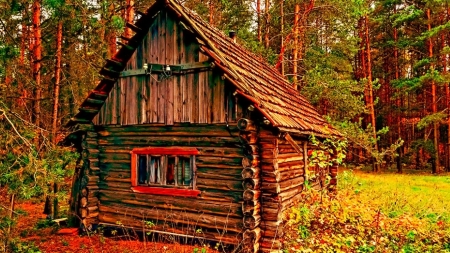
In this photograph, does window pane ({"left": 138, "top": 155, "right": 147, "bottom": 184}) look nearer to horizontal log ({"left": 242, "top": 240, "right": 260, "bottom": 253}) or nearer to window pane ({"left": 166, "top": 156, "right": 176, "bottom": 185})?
window pane ({"left": 166, "top": 156, "right": 176, "bottom": 185})

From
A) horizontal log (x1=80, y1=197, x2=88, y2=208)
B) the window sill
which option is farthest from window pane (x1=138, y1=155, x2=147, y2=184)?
horizontal log (x1=80, y1=197, x2=88, y2=208)

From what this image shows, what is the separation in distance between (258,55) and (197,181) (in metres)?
11.6

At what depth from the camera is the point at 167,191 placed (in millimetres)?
8781

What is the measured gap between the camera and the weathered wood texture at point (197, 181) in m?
8.11

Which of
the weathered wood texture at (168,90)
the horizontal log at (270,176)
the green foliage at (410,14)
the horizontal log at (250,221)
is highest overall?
the green foliage at (410,14)

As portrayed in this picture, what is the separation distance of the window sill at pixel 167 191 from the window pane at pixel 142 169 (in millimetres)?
205

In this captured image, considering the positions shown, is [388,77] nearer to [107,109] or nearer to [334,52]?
[334,52]

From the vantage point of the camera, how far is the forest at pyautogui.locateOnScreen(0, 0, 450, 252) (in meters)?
6.91

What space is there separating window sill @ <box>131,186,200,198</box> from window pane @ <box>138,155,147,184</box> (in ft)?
0.67

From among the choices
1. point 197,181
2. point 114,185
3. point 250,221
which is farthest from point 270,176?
point 114,185

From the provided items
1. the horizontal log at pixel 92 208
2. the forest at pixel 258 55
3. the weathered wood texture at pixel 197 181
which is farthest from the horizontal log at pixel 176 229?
the forest at pixel 258 55

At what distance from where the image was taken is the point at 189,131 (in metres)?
8.68

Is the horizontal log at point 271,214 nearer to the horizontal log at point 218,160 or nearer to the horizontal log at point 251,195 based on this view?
the horizontal log at point 251,195

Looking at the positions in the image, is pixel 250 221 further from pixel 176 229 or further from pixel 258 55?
pixel 258 55
